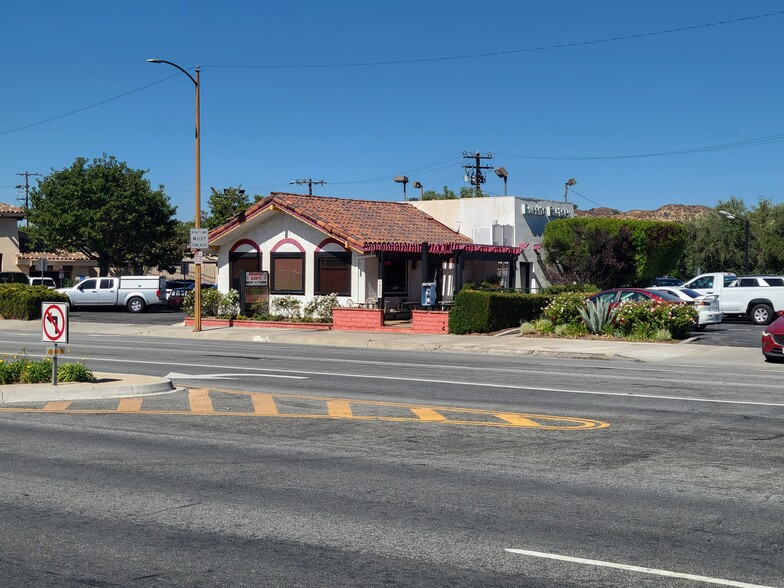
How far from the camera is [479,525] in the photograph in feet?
23.4

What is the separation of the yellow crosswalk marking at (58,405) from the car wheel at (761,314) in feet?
91.3

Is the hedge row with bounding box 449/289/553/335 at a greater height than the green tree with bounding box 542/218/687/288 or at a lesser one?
lesser

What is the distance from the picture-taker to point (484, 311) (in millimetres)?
29141

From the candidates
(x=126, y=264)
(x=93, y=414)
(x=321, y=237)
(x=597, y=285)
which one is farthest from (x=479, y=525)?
(x=126, y=264)

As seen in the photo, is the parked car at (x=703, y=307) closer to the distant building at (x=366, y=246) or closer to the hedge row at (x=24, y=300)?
the distant building at (x=366, y=246)

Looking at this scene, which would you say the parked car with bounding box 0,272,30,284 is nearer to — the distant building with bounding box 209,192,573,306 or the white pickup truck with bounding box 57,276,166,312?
the white pickup truck with bounding box 57,276,166,312

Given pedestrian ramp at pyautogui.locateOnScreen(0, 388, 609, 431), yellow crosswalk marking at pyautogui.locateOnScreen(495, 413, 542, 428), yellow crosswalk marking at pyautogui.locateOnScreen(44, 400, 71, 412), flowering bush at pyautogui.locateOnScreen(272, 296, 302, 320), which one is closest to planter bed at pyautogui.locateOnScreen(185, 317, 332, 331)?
flowering bush at pyautogui.locateOnScreen(272, 296, 302, 320)

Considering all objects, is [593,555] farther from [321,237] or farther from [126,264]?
[126,264]

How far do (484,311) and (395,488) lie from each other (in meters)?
21.0

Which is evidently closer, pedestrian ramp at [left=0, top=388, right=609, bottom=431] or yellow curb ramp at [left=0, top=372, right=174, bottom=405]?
pedestrian ramp at [left=0, top=388, right=609, bottom=431]

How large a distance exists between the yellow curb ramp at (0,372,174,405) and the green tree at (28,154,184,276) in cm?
4307

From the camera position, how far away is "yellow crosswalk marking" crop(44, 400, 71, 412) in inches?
519

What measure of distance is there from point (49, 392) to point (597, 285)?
32.6 metres

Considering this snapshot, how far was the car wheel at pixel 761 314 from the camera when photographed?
3469 centimetres
